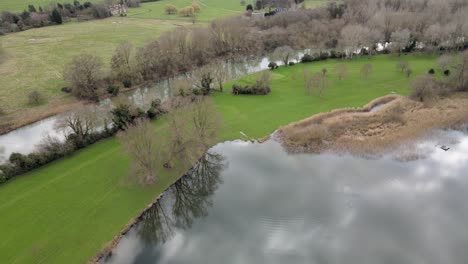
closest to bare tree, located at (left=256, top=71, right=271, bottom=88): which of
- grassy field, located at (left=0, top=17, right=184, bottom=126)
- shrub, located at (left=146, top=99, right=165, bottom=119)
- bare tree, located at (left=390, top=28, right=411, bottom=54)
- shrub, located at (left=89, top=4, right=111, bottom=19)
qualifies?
shrub, located at (left=146, top=99, right=165, bottom=119)

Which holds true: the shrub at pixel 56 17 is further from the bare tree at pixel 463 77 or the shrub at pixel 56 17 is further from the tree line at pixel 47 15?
the bare tree at pixel 463 77

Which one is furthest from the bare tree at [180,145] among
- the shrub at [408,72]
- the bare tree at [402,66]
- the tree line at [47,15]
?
the tree line at [47,15]

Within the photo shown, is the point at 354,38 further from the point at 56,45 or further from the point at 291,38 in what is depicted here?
the point at 56,45

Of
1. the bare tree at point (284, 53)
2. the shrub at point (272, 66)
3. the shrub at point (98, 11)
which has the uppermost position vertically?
the shrub at point (98, 11)

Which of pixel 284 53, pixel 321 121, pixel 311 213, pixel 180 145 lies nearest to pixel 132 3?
pixel 284 53

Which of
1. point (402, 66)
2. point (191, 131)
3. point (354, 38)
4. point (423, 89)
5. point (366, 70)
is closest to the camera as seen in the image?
point (191, 131)

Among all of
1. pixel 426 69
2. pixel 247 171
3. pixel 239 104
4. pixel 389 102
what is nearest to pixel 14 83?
pixel 239 104
